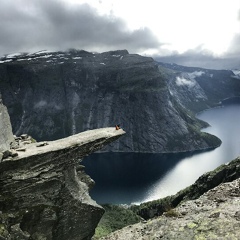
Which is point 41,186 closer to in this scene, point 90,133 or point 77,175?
point 77,175

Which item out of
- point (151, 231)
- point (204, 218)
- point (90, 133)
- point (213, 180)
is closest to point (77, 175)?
point (90, 133)

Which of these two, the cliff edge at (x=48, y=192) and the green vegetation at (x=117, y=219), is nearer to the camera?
the cliff edge at (x=48, y=192)

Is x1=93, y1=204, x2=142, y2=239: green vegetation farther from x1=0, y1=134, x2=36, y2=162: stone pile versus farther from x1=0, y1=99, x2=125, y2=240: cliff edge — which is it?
x1=0, y1=99, x2=125, y2=240: cliff edge

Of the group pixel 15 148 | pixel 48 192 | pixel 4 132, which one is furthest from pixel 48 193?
pixel 4 132

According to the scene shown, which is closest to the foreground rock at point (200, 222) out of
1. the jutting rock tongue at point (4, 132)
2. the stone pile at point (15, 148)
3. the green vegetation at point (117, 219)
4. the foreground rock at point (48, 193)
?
the foreground rock at point (48, 193)

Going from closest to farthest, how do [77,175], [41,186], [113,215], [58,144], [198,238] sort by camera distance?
1. [198,238]
2. [41,186]
3. [58,144]
4. [77,175]
5. [113,215]

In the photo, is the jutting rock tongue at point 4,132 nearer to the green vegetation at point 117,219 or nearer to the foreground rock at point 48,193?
the foreground rock at point 48,193

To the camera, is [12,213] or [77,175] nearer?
[12,213]

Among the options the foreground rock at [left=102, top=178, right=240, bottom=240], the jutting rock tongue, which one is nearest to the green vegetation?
the foreground rock at [left=102, top=178, right=240, bottom=240]
